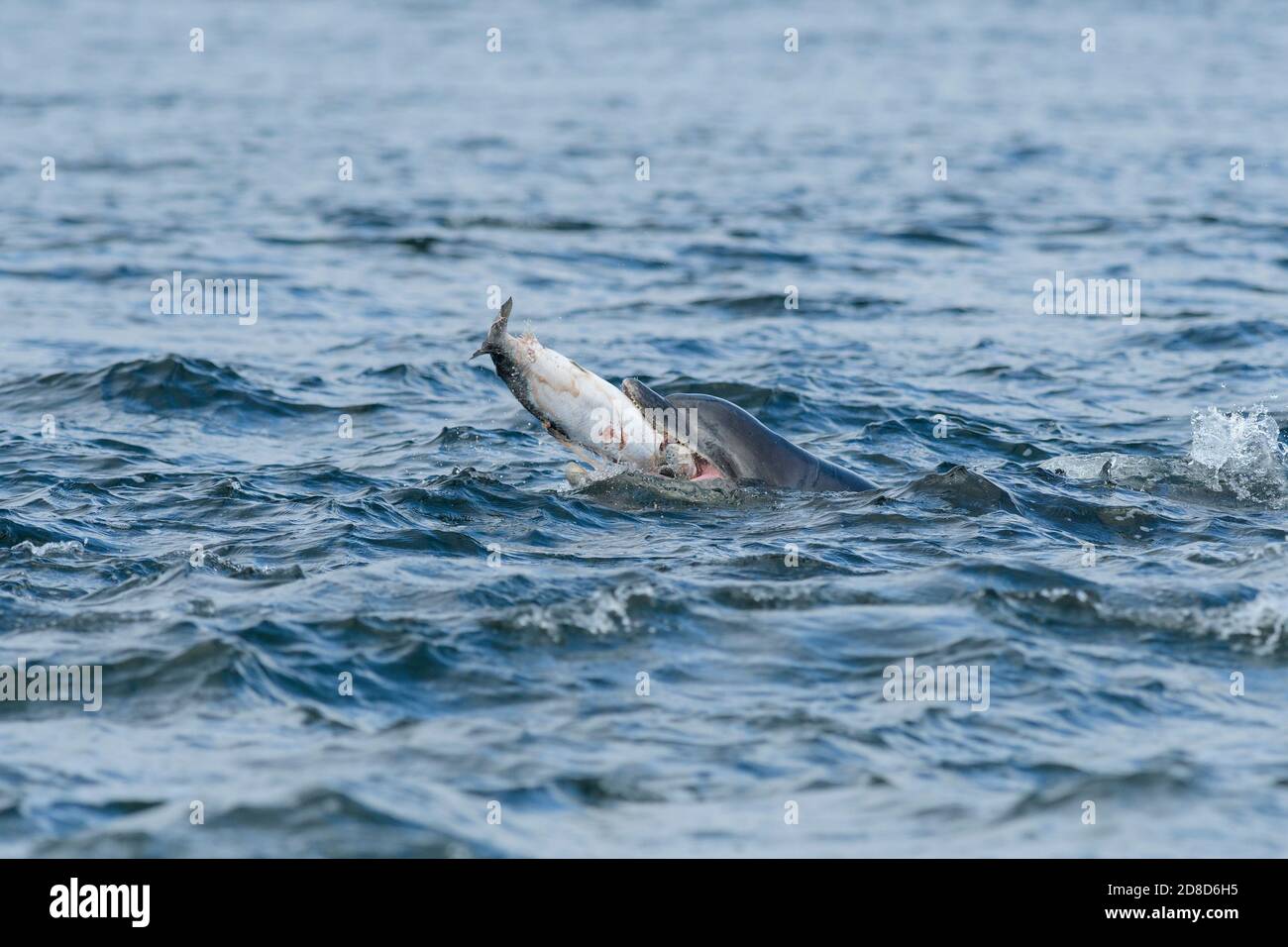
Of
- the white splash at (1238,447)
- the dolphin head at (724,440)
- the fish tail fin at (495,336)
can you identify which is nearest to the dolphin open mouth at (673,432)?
the dolphin head at (724,440)

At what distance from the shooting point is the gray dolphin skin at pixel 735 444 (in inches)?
462

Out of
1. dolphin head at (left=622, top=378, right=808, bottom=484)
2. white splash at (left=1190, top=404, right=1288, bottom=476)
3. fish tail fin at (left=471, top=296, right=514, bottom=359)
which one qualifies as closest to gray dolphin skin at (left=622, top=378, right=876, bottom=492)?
dolphin head at (left=622, top=378, right=808, bottom=484)

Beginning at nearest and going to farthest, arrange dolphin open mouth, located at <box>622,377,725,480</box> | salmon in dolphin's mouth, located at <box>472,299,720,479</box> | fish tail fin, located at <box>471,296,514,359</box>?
fish tail fin, located at <box>471,296,514,359</box> → salmon in dolphin's mouth, located at <box>472,299,720,479</box> → dolphin open mouth, located at <box>622,377,725,480</box>

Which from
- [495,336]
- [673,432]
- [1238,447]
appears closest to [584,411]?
[673,432]

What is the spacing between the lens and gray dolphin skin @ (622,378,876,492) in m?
11.7

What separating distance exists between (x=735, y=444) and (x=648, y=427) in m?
0.73

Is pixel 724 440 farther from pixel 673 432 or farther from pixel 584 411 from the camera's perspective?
pixel 584 411

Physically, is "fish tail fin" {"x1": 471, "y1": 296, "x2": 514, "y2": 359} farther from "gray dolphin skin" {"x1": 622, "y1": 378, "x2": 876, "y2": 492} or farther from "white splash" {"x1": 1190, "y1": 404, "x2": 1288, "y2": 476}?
"white splash" {"x1": 1190, "y1": 404, "x2": 1288, "y2": 476}

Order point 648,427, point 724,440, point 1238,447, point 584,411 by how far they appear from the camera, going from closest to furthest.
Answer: point 584,411
point 648,427
point 724,440
point 1238,447

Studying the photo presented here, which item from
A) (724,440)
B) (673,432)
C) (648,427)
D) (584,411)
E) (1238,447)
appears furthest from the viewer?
(1238,447)

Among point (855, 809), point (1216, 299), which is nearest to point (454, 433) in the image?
point (855, 809)

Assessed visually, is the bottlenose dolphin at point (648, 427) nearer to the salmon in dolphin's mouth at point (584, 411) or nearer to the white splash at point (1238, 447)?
the salmon in dolphin's mouth at point (584, 411)

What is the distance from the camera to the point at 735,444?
11938 mm

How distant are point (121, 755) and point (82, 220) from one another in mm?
18760
